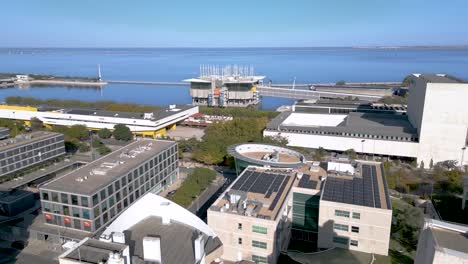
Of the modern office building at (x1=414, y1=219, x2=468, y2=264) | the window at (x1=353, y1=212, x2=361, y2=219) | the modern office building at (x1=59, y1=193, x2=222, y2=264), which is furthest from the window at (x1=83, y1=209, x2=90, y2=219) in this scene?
the modern office building at (x1=414, y1=219, x2=468, y2=264)

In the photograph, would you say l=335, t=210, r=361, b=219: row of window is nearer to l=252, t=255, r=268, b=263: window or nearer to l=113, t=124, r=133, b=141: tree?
l=252, t=255, r=268, b=263: window

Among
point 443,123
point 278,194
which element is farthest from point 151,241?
point 443,123

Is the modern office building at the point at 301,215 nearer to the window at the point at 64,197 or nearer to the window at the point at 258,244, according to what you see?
the window at the point at 258,244

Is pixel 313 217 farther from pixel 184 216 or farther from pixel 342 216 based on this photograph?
pixel 184 216

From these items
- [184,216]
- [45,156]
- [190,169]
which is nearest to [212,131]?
[190,169]

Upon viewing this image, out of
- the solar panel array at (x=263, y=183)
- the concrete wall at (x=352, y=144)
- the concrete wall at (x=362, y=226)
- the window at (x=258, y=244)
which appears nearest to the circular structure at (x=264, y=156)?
the solar panel array at (x=263, y=183)
